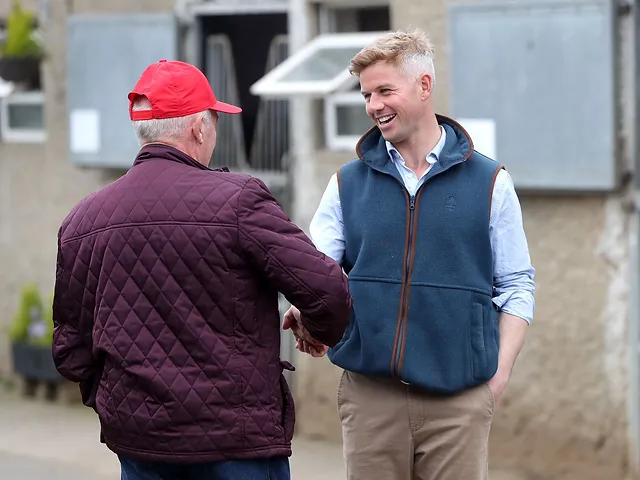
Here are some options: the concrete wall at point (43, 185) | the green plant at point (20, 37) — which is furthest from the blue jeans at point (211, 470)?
the green plant at point (20, 37)

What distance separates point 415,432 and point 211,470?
658 mm

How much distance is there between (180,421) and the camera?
2957mm

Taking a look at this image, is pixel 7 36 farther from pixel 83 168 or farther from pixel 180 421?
pixel 180 421

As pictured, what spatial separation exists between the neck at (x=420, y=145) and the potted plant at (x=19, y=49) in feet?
15.1

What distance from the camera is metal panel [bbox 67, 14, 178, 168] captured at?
22.7ft

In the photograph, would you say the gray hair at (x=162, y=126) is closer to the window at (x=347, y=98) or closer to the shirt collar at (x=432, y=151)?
the shirt collar at (x=432, y=151)

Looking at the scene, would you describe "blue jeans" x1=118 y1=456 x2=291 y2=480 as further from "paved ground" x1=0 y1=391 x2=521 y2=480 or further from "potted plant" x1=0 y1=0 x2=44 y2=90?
"potted plant" x1=0 y1=0 x2=44 y2=90

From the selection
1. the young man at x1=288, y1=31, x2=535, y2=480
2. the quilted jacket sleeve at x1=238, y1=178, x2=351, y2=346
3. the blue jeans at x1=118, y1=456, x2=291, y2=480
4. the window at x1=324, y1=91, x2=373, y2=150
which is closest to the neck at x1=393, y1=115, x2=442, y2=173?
the young man at x1=288, y1=31, x2=535, y2=480

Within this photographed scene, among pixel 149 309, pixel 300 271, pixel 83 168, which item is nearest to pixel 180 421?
pixel 149 309

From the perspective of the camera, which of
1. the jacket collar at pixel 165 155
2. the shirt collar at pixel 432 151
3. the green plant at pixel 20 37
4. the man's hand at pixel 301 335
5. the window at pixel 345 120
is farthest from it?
the green plant at pixel 20 37

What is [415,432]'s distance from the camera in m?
3.40

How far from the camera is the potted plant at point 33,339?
756 cm

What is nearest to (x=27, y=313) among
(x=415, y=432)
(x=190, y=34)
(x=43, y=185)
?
(x=43, y=185)

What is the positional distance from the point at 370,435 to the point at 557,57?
2567mm
